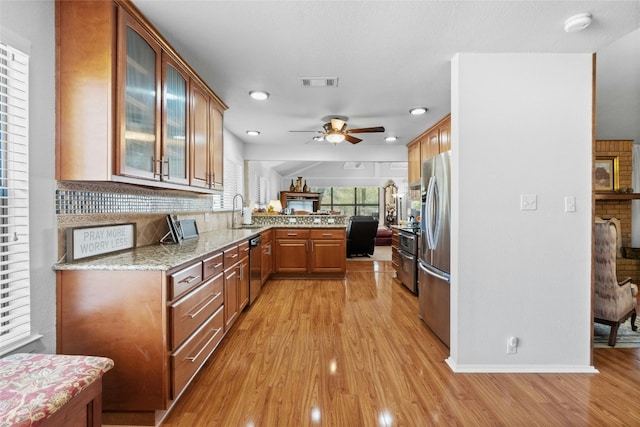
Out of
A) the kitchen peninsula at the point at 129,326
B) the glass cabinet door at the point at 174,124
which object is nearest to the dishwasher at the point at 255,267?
the glass cabinet door at the point at 174,124

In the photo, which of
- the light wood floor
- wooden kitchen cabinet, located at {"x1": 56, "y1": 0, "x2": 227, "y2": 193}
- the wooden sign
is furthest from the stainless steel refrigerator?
the wooden sign

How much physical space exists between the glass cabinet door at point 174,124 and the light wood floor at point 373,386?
4.80 ft

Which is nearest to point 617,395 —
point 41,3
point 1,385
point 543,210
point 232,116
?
point 543,210

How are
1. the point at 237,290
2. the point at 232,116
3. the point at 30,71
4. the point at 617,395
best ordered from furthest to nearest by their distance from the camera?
the point at 232,116 < the point at 237,290 < the point at 617,395 < the point at 30,71

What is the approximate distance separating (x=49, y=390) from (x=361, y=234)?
5.91 metres

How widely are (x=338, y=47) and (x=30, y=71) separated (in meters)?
1.77

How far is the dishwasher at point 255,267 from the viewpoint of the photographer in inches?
131

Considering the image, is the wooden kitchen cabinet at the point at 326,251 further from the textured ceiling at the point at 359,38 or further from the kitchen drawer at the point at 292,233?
the textured ceiling at the point at 359,38

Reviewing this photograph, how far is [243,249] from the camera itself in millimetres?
3018

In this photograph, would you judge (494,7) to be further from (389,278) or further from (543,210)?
(389,278)

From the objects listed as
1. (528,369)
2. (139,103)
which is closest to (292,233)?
(139,103)

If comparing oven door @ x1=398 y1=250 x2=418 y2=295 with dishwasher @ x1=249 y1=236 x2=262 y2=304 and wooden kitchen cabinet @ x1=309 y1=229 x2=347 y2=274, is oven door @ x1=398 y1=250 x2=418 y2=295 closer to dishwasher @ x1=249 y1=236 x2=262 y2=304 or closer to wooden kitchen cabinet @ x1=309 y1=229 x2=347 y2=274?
wooden kitchen cabinet @ x1=309 y1=229 x2=347 y2=274

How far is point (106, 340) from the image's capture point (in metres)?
1.52

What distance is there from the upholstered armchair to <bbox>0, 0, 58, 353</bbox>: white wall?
12.5 ft
